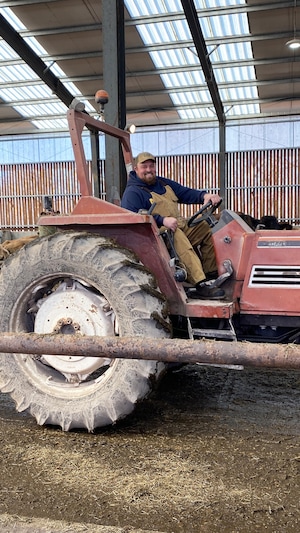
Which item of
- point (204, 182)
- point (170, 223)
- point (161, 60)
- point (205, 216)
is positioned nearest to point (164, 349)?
point (170, 223)

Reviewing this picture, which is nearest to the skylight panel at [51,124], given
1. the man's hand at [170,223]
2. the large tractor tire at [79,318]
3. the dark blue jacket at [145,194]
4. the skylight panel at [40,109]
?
the skylight panel at [40,109]

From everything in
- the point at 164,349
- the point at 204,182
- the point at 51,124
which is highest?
the point at 51,124

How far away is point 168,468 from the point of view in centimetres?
233

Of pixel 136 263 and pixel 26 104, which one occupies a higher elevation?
pixel 26 104

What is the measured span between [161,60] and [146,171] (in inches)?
399

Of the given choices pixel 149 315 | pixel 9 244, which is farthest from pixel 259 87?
pixel 149 315

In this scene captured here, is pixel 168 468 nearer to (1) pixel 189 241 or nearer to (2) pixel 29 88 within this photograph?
(1) pixel 189 241

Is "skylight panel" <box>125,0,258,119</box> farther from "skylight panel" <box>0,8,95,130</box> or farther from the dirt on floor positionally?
the dirt on floor

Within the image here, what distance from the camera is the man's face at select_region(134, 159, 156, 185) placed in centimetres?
359

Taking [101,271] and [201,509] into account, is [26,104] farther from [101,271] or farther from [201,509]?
[201,509]

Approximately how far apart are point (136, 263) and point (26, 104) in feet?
46.2

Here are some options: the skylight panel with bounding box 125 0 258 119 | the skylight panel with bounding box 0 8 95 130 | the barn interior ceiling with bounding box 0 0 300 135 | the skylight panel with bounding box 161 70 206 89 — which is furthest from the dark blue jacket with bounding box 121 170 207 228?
the skylight panel with bounding box 161 70 206 89

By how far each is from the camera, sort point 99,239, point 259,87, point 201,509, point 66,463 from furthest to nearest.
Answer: point 259,87, point 99,239, point 66,463, point 201,509

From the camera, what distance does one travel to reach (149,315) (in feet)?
8.96
